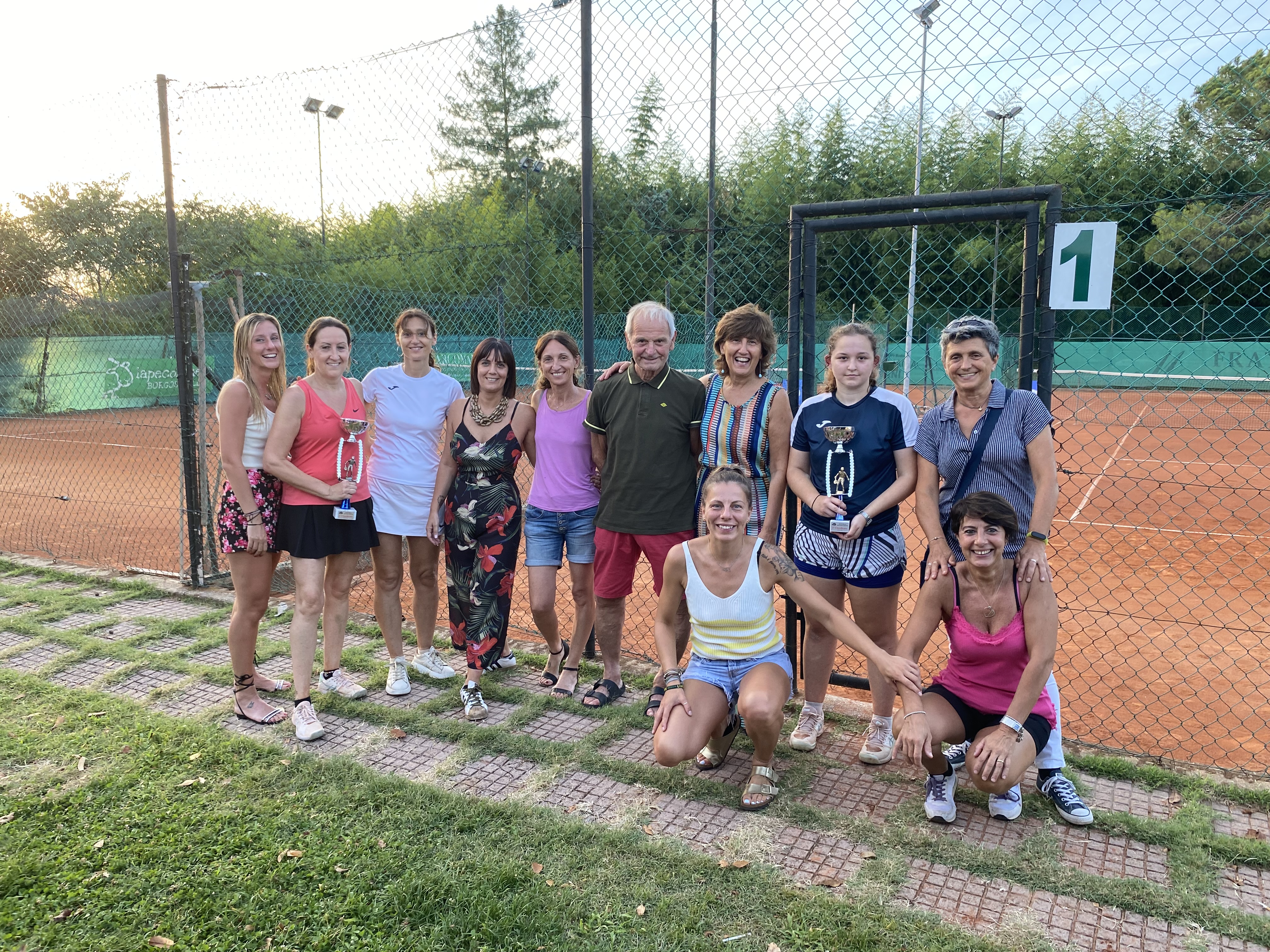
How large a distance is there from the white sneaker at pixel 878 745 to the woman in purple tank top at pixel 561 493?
1.47m

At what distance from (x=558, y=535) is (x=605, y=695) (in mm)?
843

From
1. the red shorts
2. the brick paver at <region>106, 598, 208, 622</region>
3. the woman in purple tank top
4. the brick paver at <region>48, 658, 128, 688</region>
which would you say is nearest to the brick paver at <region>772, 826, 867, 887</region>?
the red shorts

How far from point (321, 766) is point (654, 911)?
1666mm

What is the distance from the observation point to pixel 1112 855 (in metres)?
2.90

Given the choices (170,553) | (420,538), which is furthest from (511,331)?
(420,538)

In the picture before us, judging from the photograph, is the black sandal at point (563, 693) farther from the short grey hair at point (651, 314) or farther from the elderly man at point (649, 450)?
the short grey hair at point (651, 314)

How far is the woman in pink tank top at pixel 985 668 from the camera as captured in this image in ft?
9.81

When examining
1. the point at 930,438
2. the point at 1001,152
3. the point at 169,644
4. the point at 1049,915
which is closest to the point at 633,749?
the point at 1049,915

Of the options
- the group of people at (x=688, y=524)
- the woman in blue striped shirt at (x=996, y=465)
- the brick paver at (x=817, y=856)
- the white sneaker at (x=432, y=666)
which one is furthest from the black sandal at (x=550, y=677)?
the woman in blue striped shirt at (x=996, y=465)

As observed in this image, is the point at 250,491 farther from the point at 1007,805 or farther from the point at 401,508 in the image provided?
the point at 1007,805

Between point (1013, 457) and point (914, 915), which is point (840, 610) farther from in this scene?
point (914, 915)

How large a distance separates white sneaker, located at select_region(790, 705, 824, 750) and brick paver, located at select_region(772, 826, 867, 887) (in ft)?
2.07

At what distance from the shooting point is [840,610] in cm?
346

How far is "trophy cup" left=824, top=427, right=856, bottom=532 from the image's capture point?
3.44 metres
